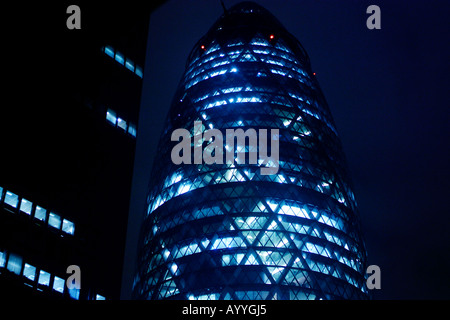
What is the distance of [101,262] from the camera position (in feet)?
162

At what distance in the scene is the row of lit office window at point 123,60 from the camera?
5503 cm

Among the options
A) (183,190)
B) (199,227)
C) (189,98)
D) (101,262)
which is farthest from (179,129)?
(101,262)

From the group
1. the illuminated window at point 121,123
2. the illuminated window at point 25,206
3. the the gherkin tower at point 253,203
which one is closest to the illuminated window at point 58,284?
the illuminated window at point 25,206

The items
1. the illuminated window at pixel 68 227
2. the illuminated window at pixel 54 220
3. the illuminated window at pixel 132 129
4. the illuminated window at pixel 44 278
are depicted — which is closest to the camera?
the illuminated window at pixel 44 278

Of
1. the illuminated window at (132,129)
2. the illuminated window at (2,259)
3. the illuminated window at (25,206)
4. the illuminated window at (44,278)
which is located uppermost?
the illuminated window at (132,129)

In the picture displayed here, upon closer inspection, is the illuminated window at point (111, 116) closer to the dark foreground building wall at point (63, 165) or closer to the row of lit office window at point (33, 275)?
the dark foreground building wall at point (63, 165)

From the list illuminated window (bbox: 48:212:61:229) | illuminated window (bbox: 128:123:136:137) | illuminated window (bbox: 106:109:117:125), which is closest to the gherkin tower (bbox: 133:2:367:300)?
illuminated window (bbox: 128:123:136:137)

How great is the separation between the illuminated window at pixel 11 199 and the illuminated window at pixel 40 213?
2.07 metres

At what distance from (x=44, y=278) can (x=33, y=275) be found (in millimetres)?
1149

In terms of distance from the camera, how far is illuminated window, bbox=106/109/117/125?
175ft

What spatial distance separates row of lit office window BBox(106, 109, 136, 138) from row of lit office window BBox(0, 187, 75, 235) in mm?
11033

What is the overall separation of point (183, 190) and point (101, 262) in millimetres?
36648

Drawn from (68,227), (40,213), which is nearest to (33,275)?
(40,213)
